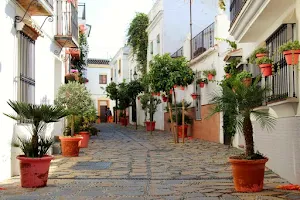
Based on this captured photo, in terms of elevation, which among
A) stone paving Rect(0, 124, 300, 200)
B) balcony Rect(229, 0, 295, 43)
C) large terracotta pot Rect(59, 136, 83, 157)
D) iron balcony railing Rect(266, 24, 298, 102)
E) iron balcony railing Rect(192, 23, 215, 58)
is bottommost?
stone paving Rect(0, 124, 300, 200)

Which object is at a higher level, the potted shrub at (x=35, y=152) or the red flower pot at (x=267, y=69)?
the red flower pot at (x=267, y=69)

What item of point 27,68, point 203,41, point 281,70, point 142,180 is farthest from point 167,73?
point 142,180

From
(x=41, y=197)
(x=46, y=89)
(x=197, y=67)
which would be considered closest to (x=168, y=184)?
(x=41, y=197)

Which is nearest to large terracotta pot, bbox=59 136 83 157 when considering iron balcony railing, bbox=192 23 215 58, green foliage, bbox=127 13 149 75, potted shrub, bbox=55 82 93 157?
potted shrub, bbox=55 82 93 157

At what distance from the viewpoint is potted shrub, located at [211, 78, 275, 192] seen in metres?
6.56

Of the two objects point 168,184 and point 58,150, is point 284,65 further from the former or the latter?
point 58,150

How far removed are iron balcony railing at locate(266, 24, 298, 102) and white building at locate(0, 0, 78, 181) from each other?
4.75m

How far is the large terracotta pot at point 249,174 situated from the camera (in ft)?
21.4

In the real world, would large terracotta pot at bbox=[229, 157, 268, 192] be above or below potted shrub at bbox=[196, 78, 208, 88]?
below

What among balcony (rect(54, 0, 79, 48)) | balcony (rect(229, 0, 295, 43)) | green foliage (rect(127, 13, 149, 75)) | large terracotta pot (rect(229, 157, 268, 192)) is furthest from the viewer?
green foliage (rect(127, 13, 149, 75))

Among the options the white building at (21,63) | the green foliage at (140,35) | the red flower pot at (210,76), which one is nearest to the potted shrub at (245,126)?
→ the white building at (21,63)

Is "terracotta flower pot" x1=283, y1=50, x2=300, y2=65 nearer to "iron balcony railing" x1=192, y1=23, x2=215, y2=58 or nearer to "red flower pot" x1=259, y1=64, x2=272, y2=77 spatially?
"red flower pot" x1=259, y1=64, x2=272, y2=77

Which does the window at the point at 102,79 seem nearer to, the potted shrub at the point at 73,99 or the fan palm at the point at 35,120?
the potted shrub at the point at 73,99

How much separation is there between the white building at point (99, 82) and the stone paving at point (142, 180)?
3855 cm
